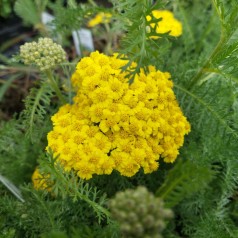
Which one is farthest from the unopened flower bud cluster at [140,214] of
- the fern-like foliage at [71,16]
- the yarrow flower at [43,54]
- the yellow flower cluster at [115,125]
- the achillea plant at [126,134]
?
the fern-like foliage at [71,16]

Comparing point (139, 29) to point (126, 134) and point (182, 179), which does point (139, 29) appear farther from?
point (182, 179)

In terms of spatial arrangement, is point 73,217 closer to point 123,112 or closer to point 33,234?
point 33,234

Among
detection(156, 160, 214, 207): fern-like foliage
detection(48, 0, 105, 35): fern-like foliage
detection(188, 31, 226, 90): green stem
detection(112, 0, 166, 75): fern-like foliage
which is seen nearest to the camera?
detection(156, 160, 214, 207): fern-like foliage

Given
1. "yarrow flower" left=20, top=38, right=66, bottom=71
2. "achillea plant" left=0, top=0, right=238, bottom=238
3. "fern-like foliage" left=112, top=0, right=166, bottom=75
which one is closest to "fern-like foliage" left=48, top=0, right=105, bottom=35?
"achillea plant" left=0, top=0, right=238, bottom=238

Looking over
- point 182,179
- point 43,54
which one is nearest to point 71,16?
point 43,54

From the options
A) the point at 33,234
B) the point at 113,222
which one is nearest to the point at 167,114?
the point at 113,222

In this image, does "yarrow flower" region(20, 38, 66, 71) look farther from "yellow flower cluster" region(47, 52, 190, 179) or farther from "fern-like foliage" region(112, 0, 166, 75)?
"fern-like foliage" region(112, 0, 166, 75)
